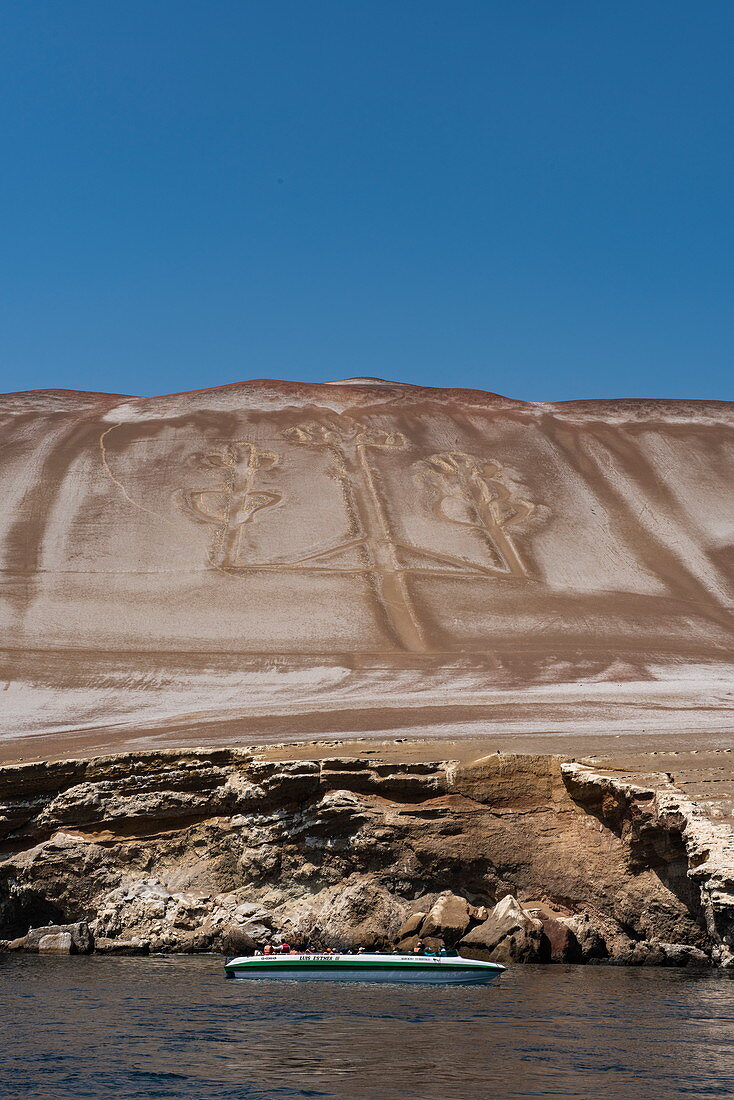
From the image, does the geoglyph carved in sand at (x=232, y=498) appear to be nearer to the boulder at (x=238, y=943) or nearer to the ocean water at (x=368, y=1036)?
the boulder at (x=238, y=943)

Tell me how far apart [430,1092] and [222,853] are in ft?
40.7

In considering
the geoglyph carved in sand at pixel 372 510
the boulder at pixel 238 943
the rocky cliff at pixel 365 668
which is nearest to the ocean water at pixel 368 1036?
the boulder at pixel 238 943

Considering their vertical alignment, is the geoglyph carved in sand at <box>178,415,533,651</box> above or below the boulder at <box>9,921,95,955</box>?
above

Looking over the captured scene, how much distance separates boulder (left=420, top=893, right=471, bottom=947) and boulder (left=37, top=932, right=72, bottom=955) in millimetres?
7388

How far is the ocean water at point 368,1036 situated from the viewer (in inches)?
494

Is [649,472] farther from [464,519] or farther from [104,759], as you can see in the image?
[104,759]

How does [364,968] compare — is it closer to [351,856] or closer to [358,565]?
[351,856]

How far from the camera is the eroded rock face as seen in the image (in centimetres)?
2127

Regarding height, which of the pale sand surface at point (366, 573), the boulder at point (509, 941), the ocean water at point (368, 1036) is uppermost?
the pale sand surface at point (366, 573)

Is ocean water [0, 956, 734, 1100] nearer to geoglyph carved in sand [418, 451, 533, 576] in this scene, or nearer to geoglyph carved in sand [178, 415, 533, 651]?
geoglyph carved in sand [178, 415, 533, 651]

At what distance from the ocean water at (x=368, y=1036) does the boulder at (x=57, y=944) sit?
10.8ft

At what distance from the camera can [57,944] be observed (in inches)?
929

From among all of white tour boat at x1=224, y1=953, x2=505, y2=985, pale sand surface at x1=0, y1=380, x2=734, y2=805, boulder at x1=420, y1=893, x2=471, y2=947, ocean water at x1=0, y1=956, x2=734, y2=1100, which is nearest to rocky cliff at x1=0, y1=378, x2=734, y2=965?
boulder at x1=420, y1=893, x2=471, y2=947

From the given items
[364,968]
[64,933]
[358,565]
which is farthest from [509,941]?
[358,565]
